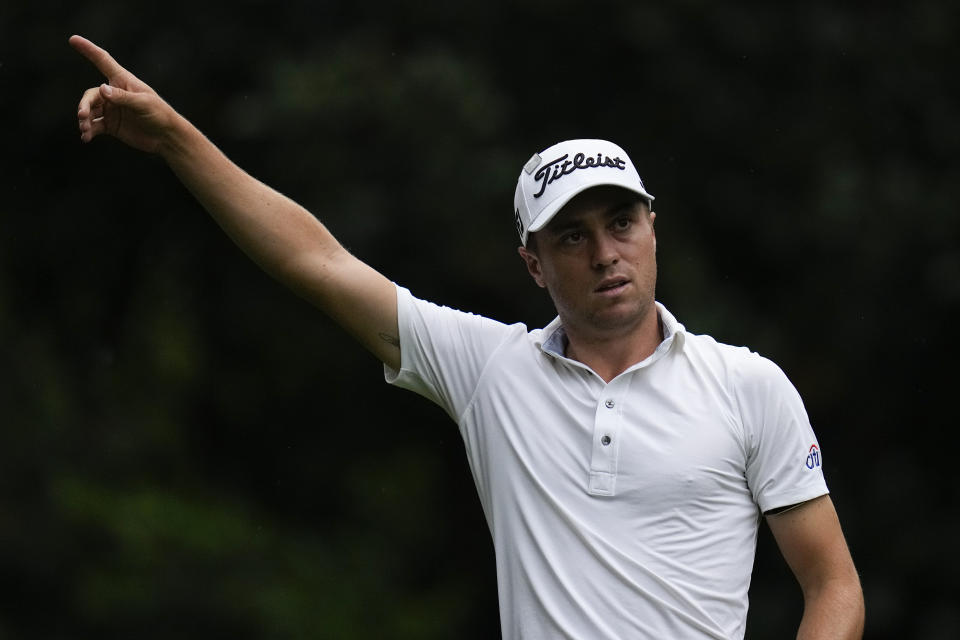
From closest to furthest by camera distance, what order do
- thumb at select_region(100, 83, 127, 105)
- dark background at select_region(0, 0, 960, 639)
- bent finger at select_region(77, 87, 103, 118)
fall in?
bent finger at select_region(77, 87, 103, 118), thumb at select_region(100, 83, 127, 105), dark background at select_region(0, 0, 960, 639)

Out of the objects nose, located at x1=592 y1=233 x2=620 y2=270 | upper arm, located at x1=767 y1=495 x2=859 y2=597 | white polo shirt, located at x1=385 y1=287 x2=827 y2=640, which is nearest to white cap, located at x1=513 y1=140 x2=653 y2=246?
nose, located at x1=592 y1=233 x2=620 y2=270

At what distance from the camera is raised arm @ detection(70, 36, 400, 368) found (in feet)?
12.7

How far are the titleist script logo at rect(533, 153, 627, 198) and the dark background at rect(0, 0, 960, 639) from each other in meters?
6.12

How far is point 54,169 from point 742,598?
9137mm

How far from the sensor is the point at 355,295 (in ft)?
12.9

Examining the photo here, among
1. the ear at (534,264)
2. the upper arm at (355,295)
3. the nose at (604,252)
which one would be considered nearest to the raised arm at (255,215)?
the upper arm at (355,295)

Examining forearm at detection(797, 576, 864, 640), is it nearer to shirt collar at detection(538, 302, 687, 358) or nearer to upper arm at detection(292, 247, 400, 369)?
shirt collar at detection(538, 302, 687, 358)

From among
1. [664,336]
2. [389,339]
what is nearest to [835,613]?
[664,336]

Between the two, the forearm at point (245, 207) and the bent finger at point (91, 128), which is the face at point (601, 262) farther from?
the bent finger at point (91, 128)

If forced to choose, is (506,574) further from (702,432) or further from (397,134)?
(397,134)

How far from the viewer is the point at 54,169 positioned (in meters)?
11.9

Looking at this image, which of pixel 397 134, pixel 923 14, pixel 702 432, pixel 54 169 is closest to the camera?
pixel 702 432

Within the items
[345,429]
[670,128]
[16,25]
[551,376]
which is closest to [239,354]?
[345,429]

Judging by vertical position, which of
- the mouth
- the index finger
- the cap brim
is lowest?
the mouth
